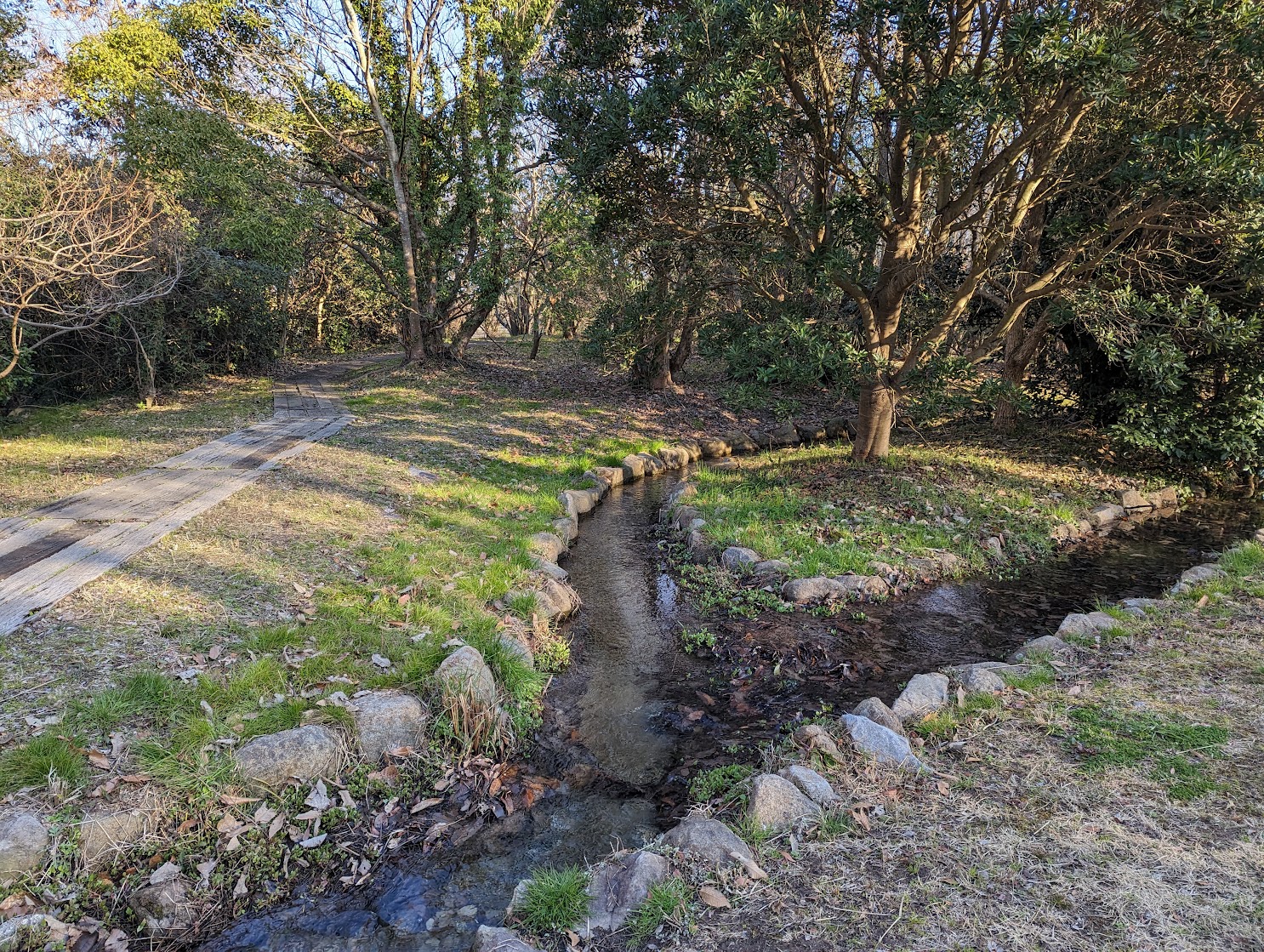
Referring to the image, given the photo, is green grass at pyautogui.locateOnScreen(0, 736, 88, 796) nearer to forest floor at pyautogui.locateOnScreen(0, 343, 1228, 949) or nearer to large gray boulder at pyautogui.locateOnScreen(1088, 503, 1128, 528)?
forest floor at pyautogui.locateOnScreen(0, 343, 1228, 949)

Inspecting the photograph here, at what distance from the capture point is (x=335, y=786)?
348 cm

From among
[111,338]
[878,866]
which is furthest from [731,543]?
[111,338]

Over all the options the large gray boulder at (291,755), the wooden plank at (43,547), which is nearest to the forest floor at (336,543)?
the large gray boulder at (291,755)

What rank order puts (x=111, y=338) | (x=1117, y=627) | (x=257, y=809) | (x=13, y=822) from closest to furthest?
(x=13, y=822)
(x=257, y=809)
(x=1117, y=627)
(x=111, y=338)

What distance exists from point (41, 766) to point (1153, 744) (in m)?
5.46

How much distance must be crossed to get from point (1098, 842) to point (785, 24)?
6.32 m

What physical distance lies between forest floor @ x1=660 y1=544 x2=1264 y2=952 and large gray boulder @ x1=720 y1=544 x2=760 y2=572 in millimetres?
2886

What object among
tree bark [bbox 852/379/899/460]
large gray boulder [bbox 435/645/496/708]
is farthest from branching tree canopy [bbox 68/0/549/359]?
large gray boulder [bbox 435/645/496/708]

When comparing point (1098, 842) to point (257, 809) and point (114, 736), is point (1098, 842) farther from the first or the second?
point (114, 736)

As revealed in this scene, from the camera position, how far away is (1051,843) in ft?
9.06

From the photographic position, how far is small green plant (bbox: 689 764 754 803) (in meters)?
3.60

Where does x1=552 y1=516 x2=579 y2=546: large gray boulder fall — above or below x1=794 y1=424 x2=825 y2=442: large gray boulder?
below

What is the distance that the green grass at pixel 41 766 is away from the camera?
291cm

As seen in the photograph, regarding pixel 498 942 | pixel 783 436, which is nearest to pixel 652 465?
pixel 783 436
